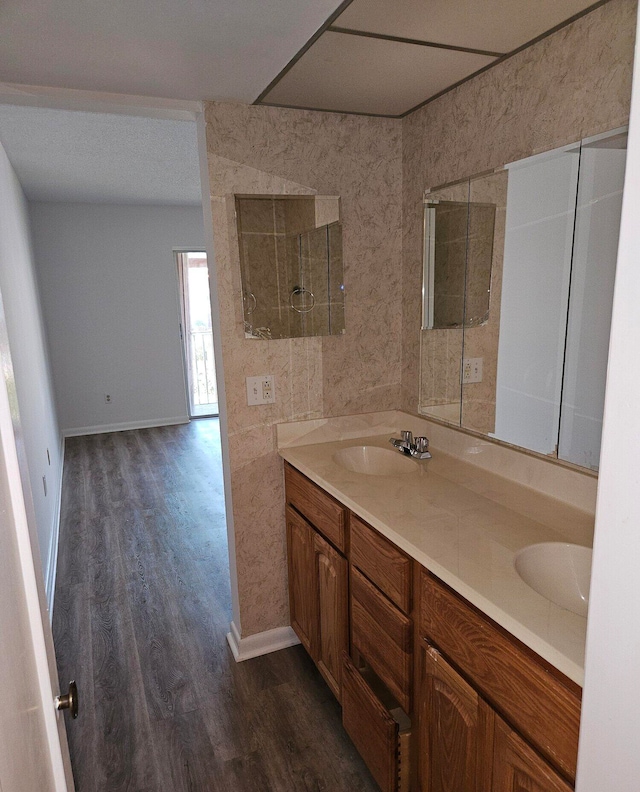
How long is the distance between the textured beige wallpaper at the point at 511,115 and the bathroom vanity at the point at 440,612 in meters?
0.37

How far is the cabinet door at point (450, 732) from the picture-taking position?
3.94ft

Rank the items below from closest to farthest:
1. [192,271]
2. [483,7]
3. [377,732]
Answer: [483,7] → [377,732] → [192,271]

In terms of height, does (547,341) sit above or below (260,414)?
above

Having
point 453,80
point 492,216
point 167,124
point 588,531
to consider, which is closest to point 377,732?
point 588,531

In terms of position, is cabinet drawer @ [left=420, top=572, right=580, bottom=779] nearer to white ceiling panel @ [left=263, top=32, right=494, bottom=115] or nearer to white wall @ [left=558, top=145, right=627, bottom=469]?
white wall @ [left=558, top=145, right=627, bottom=469]

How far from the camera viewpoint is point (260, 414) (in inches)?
89.3

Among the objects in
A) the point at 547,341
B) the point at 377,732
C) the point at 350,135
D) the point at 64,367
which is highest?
the point at 350,135

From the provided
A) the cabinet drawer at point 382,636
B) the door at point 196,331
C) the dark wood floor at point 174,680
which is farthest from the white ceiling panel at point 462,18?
the door at point 196,331

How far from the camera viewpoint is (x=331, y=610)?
197 cm

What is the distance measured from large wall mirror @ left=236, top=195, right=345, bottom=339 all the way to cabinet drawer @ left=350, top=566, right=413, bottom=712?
1.03m

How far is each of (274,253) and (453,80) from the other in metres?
0.88

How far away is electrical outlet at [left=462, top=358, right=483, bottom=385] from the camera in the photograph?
6.47 feet

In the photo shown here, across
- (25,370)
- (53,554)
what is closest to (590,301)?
(25,370)

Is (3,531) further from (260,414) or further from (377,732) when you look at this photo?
(260,414)
